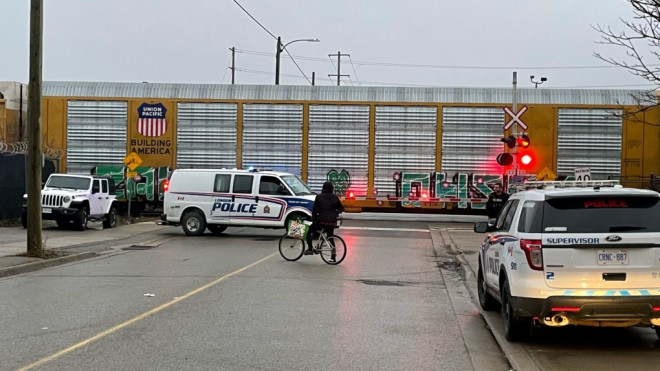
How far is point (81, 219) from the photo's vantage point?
22438 mm

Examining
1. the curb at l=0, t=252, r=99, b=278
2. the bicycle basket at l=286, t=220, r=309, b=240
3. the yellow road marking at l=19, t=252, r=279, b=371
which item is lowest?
the curb at l=0, t=252, r=99, b=278

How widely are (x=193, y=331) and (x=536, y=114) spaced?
73.1 feet

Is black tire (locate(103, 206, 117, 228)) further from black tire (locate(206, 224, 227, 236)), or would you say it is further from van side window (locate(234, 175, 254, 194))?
van side window (locate(234, 175, 254, 194))

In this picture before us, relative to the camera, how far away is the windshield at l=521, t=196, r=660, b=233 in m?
7.02

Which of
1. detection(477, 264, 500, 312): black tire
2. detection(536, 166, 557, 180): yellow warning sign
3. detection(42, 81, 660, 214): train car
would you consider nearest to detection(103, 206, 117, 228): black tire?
detection(42, 81, 660, 214): train car

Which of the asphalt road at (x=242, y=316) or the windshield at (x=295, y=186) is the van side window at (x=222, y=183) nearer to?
the windshield at (x=295, y=186)

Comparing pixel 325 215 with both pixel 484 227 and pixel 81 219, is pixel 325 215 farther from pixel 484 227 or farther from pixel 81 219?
pixel 81 219

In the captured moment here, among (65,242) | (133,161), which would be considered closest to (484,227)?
(65,242)

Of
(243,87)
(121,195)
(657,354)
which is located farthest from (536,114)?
(657,354)

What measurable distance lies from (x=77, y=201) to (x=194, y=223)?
3.87 metres

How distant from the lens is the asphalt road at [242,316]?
6.86m

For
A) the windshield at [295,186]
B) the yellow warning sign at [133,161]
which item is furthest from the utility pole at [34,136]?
the yellow warning sign at [133,161]

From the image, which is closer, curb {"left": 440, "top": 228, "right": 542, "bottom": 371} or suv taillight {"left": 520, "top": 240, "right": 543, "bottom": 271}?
curb {"left": 440, "top": 228, "right": 542, "bottom": 371}

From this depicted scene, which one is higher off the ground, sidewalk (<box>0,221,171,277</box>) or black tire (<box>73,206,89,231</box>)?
black tire (<box>73,206,89,231</box>)
